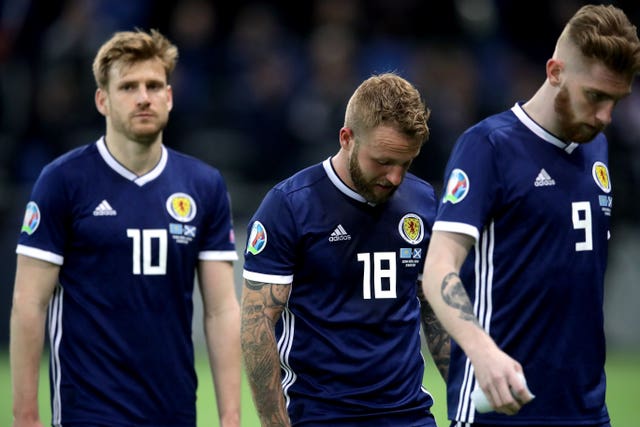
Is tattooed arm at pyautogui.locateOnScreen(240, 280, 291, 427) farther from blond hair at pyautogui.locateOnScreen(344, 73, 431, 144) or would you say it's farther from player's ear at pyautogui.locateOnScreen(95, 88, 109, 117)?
player's ear at pyautogui.locateOnScreen(95, 88, 109, 117)

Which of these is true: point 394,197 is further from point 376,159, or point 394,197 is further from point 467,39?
point 467,39

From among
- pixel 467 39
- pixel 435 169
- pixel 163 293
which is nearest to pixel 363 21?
pixel 467 39

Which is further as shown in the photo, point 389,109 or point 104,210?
point 104,210

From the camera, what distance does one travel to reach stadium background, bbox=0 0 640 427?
14.1 m

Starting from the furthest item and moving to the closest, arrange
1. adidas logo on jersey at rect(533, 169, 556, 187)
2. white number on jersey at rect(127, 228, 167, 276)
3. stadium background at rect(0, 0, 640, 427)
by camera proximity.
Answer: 1. stadium background at rect(0, 0, 640, 427)
2. white number on jersey at rect(127, 228, 167, 276)
3. adidas logo on jersey at rect(533, 169, 556, 187)

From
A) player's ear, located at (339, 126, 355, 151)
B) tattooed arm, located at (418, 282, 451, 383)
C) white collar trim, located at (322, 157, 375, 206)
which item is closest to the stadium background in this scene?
tattooed arm, located at (418, 282, 451, 383)

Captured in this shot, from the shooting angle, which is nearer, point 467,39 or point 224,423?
point 224,423

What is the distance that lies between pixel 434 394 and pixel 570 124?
289 inches

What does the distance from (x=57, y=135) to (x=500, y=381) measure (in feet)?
34.1

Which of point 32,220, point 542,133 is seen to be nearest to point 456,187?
point 542,133

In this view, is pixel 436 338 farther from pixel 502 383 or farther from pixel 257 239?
pixel 502 383

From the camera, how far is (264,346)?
523cm

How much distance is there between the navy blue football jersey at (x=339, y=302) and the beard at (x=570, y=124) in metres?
0.90

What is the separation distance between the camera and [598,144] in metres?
5.30
